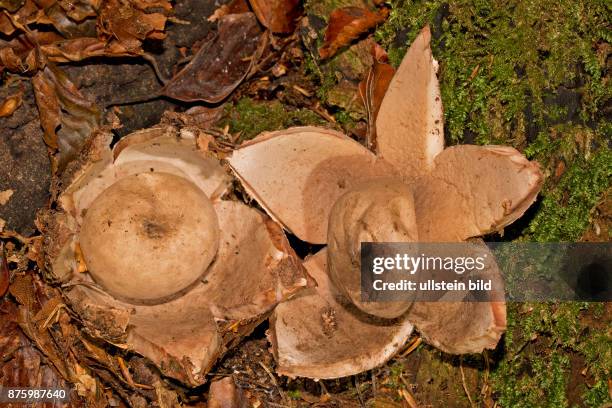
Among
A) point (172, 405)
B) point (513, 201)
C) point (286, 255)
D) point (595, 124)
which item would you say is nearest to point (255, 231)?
point (286, 255)

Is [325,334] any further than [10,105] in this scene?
No

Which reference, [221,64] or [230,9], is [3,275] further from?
[230,9]

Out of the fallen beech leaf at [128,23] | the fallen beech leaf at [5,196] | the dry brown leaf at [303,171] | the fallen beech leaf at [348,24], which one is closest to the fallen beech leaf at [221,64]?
the fallen beech leaf at [128,23]

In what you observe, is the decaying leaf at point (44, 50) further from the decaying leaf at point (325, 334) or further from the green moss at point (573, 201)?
the green moss at point (573, 201)

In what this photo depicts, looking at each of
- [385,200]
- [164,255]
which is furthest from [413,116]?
[164,255]

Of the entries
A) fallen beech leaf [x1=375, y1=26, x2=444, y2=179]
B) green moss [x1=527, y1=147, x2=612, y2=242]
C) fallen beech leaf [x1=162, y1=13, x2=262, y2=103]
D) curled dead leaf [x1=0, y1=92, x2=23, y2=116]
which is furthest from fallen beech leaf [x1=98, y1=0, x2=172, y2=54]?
green moss [x1=527, y1=147, x2=612, y2=242]

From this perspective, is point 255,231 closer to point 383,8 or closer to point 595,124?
point 383,8

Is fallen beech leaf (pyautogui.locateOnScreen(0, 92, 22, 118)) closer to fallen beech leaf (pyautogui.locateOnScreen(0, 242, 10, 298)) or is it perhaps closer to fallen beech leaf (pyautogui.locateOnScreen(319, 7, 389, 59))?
fallen beech leaf (pyautogui.locateOnScreen(0, 242, 10, 298))
